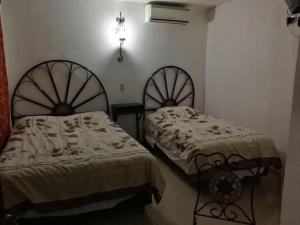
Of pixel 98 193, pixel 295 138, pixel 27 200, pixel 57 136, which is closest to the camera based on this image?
pixel 295 138

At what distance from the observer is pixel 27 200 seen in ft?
6.14

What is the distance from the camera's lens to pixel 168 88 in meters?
4.29

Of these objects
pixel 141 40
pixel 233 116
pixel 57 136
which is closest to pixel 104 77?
pixel 141 40

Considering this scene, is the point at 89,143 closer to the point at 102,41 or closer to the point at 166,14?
the point at 102,41

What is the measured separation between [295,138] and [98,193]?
1.58 metres

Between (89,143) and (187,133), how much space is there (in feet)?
3.81

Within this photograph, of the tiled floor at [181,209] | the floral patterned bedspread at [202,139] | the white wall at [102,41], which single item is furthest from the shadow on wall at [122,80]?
the tiled floor at [181,209]

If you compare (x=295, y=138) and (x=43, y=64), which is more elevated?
(x=43, y=64)

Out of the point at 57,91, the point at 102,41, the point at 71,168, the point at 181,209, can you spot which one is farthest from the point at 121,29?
the point at 181,209

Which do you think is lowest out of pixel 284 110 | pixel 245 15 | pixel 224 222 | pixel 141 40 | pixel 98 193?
pixel 224 222

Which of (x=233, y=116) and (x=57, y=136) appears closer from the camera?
(x=57, y=136)

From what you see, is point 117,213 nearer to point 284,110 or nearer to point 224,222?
point 224,222

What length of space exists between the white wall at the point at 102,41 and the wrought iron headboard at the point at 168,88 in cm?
11

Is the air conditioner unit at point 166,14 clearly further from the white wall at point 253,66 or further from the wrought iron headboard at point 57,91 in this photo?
the wrought iron headboard at point 57,91
